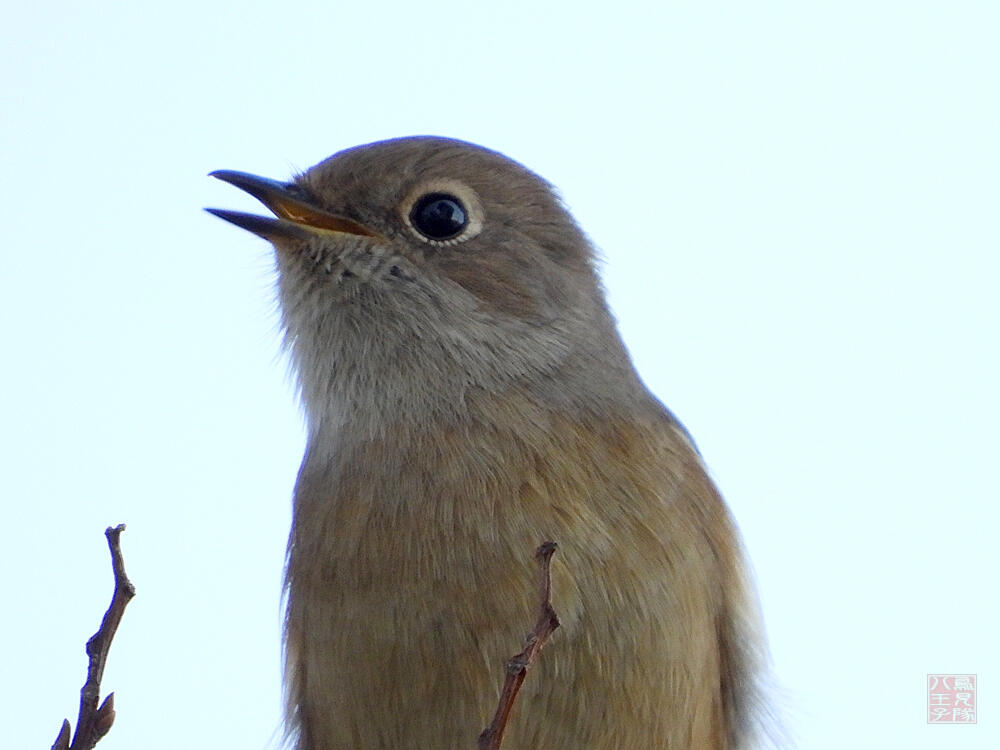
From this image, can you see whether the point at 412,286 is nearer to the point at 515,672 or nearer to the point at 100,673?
the point at 515,672

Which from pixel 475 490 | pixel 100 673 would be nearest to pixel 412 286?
pixel 475 490

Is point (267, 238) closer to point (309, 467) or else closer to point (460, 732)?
point (309, 467)

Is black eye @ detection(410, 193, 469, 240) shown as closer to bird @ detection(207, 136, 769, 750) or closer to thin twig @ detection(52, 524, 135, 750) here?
bird @ detection(207, 136, 769, 750)

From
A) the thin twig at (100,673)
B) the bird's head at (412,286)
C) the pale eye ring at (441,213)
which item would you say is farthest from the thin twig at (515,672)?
the pale eye ring at (441,213)

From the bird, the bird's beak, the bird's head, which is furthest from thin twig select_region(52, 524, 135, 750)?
the bird's beak

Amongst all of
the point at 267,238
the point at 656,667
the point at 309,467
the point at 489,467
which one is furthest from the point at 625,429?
the point at 267,238

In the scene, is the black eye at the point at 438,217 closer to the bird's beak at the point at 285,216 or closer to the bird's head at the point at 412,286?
the bird's head at the point at 412,286

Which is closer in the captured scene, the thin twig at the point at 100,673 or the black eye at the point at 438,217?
the thin twig at the point at 100,673
